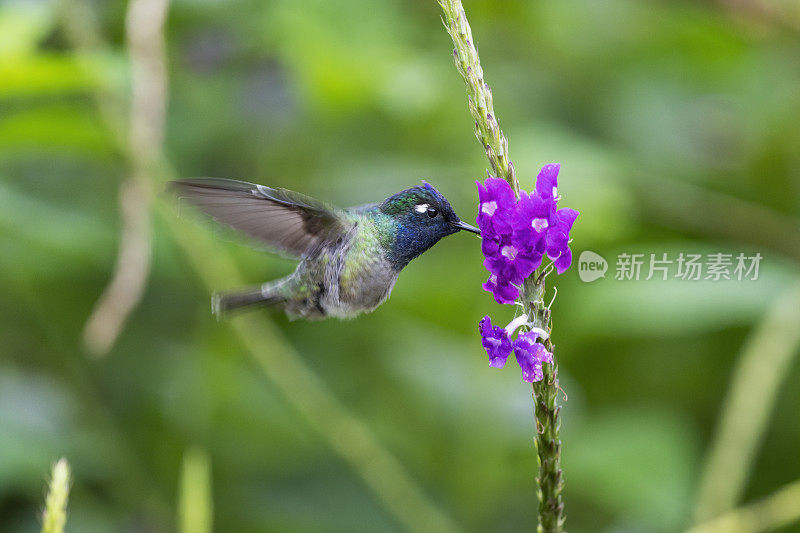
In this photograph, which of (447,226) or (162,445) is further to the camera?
(162,445)

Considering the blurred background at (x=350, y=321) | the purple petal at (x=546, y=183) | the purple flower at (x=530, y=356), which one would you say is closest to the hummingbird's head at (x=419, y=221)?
the purple petal at (x=546, y=183)

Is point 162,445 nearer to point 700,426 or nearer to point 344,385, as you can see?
point 344,385

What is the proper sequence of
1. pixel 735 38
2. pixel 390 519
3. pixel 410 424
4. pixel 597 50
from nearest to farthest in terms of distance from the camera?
pixel 390 519, pixel 410 424, pixel 735 38, pixel 597 50

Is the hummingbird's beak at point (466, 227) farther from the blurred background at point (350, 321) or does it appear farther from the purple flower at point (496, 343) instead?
the blurred background at point (350, 321)

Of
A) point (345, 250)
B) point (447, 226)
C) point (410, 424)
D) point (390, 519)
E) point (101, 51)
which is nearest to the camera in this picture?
point (447, 226)

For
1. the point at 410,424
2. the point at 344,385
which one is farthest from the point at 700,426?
the point at 344,385

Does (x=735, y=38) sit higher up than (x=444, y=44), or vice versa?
(x=444, y=44)

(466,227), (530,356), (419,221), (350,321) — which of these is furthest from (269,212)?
(350,321)
